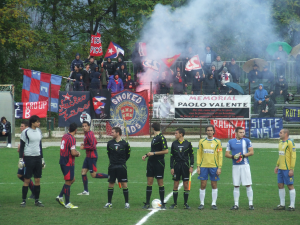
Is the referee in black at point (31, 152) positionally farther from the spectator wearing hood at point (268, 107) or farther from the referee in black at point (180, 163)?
the spectator wearing hood at point (268, 107)

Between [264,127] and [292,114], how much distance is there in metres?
1.82

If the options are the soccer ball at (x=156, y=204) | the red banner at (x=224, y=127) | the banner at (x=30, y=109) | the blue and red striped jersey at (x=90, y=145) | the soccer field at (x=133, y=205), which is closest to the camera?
the soccer field at (x=133, y=205)

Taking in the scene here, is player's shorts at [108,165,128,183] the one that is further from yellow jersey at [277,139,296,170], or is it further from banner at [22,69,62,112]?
banner at [22,69,62,112]

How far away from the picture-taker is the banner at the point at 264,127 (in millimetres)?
24906

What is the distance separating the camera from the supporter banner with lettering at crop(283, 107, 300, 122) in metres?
25.5

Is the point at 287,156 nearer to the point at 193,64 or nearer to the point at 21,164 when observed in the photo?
the point at 21,164

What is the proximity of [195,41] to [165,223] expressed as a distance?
2213 centimetres

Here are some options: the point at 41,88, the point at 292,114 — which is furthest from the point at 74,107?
the point at 292,114

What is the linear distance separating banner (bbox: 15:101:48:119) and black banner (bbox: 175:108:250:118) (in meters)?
7.43

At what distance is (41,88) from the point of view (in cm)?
2606

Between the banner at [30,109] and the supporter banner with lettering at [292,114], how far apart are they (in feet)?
44.2

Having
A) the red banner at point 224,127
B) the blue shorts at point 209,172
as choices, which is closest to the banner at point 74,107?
the red banner at point 224,127

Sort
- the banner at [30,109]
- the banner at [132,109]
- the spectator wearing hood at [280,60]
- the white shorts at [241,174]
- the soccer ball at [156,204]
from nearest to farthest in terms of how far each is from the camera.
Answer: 1. the white shorts at [241,174]
2. the soccer ball at [156,204]
3. the banner at [30,109]
4. the banner at [132,109]
5. the spectator wearing hood at [280,60]

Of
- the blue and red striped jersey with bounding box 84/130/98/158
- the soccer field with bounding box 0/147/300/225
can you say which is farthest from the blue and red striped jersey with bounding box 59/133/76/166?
the blue and red striped jersey with bounding box 84/130/98/158
